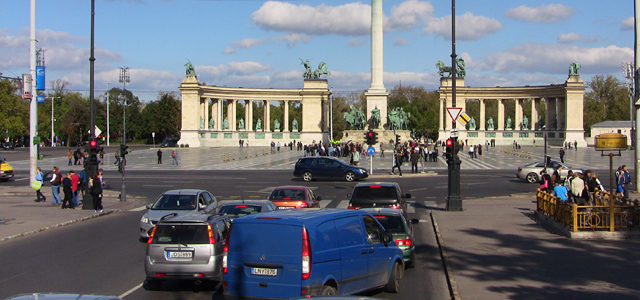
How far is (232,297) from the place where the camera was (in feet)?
29.0

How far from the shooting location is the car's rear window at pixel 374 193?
18.4 meters

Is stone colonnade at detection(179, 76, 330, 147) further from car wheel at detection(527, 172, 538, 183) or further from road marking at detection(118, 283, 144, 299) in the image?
road marking at detection(118, 283, 144, 299)

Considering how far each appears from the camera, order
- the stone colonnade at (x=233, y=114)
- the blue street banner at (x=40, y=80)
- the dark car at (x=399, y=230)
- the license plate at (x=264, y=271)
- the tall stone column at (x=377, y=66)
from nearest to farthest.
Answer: the license plate at (x=264, y=271)
the dark car at (x=399, y=230)
the blue street banner at (x=40, y=80)
the tall stone column at (x=377, y=66)
the stone colonnade at (x=233, y=114)

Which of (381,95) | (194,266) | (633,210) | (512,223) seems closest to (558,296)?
(194,266)

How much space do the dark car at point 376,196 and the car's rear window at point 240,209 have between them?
11.3 ft

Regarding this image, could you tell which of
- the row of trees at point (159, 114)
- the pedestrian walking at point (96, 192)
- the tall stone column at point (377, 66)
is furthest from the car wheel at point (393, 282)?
the row of trees at point (159, 114)

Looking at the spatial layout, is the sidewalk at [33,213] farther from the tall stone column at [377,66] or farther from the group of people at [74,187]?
the tall stone column at [377,66]

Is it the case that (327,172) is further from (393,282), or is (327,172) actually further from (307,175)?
(393,282)

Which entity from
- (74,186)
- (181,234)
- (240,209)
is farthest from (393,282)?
(74,186)

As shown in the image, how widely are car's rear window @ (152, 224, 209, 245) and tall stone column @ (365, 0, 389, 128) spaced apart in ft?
248

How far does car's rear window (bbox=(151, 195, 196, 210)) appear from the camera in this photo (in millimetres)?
17188

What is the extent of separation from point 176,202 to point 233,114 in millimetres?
95948

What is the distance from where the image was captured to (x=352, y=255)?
30.9 ft

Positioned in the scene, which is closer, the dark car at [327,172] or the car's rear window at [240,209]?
the car's rear window at [240,209]
